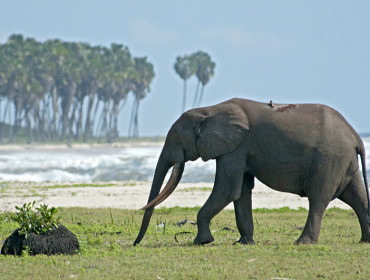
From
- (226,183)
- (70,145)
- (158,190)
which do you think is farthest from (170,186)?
(70,145)

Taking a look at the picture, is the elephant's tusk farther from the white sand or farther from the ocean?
the ocean

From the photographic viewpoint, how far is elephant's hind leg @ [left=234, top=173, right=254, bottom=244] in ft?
44.5

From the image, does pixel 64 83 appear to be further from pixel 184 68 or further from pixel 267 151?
pixel 267 151

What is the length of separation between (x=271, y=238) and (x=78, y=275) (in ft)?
18.1

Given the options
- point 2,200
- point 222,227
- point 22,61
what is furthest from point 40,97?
point 222,227

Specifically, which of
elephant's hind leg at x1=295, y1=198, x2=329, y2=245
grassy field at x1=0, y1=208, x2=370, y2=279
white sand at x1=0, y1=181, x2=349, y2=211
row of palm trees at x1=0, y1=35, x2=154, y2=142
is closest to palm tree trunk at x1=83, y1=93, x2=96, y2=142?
row of palm trees at x1=0, y1=35, x2=154, y2=142

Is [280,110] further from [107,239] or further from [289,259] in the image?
[107,239]

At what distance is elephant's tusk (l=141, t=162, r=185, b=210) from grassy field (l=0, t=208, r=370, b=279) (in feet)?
2.72

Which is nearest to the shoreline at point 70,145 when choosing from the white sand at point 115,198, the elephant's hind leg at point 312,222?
the white sand at point 115,198

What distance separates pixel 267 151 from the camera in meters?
13.1

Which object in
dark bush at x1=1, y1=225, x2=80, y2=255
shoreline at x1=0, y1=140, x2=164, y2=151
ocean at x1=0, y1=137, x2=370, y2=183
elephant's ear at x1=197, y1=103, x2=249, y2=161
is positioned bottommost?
shoreline at x1=0, y1=140, x2=164, y2=151

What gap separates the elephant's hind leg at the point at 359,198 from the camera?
13.6 m

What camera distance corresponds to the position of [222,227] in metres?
17.2

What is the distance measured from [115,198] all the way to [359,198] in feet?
49.6
